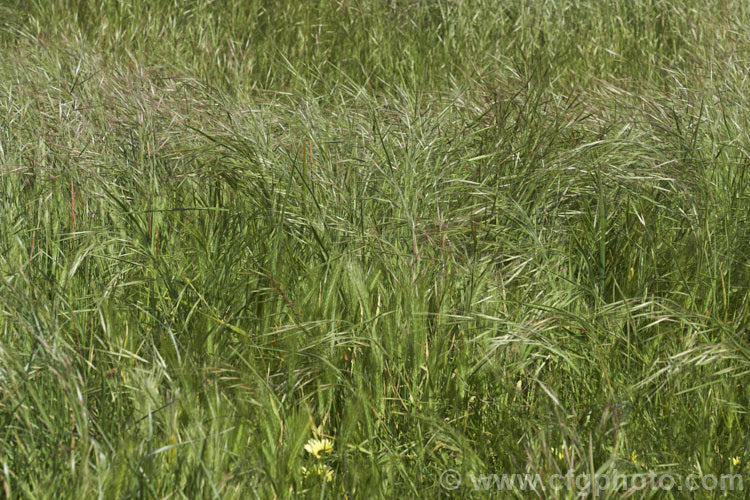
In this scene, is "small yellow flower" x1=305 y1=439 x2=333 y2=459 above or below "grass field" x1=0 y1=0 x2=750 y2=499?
below

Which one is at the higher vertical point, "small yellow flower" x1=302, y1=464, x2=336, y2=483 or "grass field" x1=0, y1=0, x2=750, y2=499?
"grass field" x1=0, y1=0, x2=750, y2=499

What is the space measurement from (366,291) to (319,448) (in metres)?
0.36

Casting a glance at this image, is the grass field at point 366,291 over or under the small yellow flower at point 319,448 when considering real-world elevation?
over

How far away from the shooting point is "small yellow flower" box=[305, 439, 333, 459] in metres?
1.37

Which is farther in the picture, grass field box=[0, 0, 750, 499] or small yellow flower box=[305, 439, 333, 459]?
small yellow flower box=[305, 439, 333, 459]

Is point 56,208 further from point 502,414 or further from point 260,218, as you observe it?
point 502,414

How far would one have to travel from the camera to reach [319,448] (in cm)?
139

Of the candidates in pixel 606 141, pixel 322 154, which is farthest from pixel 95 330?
pixel 606 141

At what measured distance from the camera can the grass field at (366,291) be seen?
1266 millimetres

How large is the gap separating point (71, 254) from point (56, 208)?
8.8 inches

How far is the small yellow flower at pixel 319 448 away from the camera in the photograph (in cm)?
137

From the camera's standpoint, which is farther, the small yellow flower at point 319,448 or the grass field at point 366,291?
the small yellow flower at point 319,448

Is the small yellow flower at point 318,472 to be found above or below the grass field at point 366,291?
below

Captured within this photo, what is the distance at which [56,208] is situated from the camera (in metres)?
1.97
